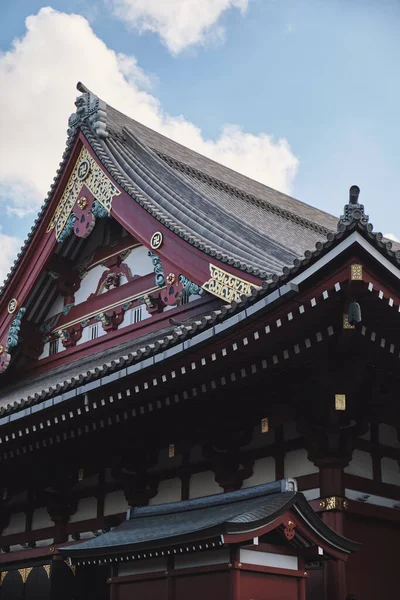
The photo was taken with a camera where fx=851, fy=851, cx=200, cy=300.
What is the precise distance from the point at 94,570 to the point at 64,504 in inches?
49.3

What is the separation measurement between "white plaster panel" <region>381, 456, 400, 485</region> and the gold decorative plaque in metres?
2.86

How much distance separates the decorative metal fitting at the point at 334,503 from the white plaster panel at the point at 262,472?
3.48 ft

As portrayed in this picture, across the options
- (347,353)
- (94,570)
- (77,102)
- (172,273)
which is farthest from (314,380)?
(77,102)

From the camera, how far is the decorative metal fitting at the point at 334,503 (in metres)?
9.73

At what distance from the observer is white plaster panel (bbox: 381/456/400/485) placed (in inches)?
423

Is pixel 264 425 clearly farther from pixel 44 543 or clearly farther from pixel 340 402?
pixel 44 543

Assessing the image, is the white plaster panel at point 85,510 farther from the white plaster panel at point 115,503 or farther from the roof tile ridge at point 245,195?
the roof tile ridge at point 245,195

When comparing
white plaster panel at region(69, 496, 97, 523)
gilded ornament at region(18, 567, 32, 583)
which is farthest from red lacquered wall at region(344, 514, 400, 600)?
gilded ornament at region(18, 567, 32, 583)

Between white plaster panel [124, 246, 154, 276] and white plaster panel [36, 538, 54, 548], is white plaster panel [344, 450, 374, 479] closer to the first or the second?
white plaster panel [124, 246, 154, 276]

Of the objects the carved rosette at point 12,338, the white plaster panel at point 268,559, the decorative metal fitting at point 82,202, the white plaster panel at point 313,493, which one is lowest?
the white plaster panel at point 268,559

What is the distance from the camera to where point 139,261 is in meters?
15.0

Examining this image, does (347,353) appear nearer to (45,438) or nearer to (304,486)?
(304,486)

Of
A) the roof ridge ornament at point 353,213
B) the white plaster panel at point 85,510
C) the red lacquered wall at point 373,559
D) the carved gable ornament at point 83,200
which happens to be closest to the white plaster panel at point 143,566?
the red lacquered wall at point 373,559

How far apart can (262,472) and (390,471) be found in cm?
163
